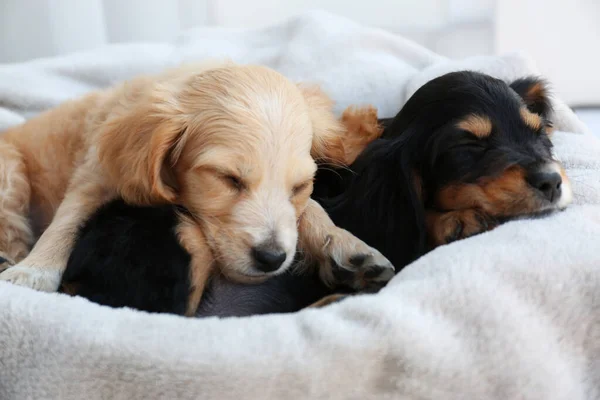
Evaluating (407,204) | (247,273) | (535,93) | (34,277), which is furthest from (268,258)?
Answer: (535,93)

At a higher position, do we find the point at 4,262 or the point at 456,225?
the point at 456,225

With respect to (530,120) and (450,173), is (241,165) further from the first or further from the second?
(530,120)

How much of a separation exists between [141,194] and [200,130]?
199 millimetres

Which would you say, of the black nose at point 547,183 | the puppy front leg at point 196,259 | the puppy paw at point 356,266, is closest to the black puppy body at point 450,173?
the black nose at point 547,183

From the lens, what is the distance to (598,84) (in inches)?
114

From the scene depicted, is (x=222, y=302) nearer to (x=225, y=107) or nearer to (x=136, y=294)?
(x=136, y=294)

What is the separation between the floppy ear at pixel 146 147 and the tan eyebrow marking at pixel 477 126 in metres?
0.64

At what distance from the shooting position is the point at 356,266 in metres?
1.35

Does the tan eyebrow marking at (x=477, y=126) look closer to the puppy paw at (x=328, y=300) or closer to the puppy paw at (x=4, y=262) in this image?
the puppy paw at (x=328, y=300)

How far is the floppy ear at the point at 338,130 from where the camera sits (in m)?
1.62

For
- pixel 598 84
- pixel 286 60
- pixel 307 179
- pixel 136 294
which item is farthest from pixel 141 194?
pixel 598 84

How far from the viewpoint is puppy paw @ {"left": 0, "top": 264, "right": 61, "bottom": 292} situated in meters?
1.33

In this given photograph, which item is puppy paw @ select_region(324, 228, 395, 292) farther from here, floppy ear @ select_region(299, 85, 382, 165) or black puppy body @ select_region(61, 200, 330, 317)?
floppy ear @ select_region(299, 85, 382, 165)

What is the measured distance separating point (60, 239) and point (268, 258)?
0.50 m
